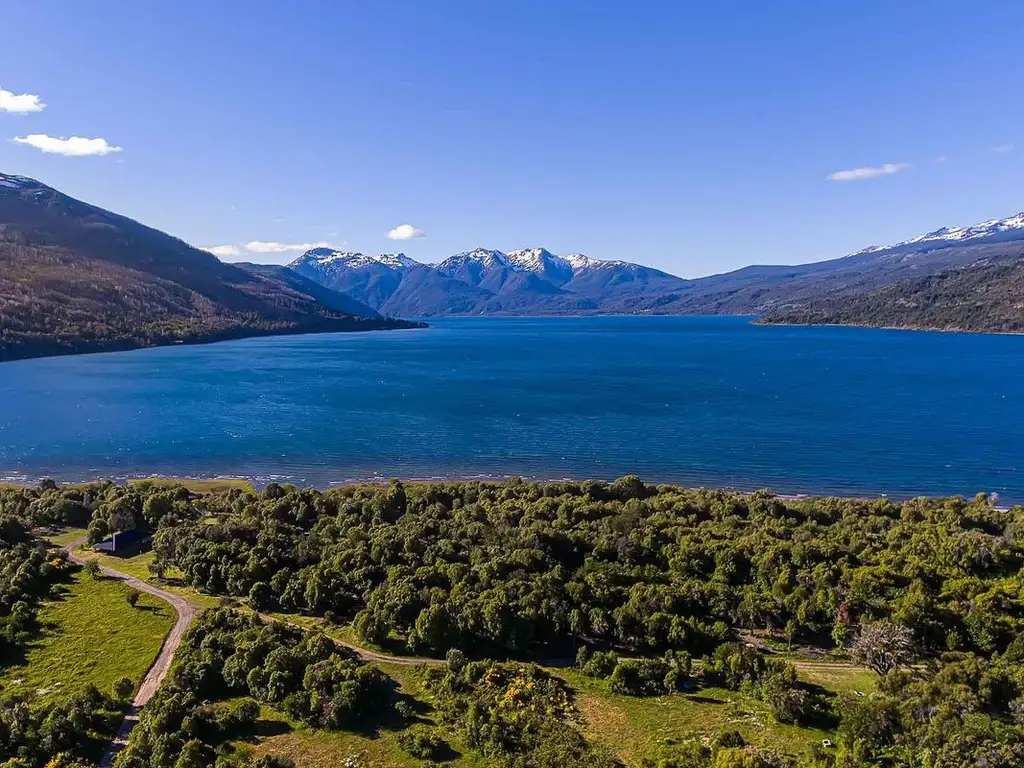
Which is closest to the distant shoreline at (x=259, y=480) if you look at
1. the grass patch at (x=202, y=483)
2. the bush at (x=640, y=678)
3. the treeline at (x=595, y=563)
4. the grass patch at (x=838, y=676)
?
the grass patch at (x=202, y=483)

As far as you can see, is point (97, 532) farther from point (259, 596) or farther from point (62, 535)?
point (259, 596)

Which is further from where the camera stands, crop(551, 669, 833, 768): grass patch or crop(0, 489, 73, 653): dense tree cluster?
crop(0, 489, 73, 653): dense tree cluster

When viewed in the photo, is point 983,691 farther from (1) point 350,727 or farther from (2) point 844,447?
(2) point 844,447

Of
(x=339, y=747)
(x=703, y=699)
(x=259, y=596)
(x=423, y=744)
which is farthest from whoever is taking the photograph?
(x=259, y=596)

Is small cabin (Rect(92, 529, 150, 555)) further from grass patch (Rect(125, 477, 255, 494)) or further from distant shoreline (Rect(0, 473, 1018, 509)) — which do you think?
distant shoreline (Rect(0, 473, 1018, 509))

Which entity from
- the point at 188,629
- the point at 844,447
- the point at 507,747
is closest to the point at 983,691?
the point at 507,747

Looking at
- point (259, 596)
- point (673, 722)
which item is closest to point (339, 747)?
point (673, 722)

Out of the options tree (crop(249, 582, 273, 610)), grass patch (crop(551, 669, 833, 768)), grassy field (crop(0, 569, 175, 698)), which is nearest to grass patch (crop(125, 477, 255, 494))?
grassy field (crop(0, 569, 175, 698))

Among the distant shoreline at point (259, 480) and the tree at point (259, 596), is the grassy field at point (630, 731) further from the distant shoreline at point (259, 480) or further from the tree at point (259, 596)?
the distant shoreline at point (259, 480)
